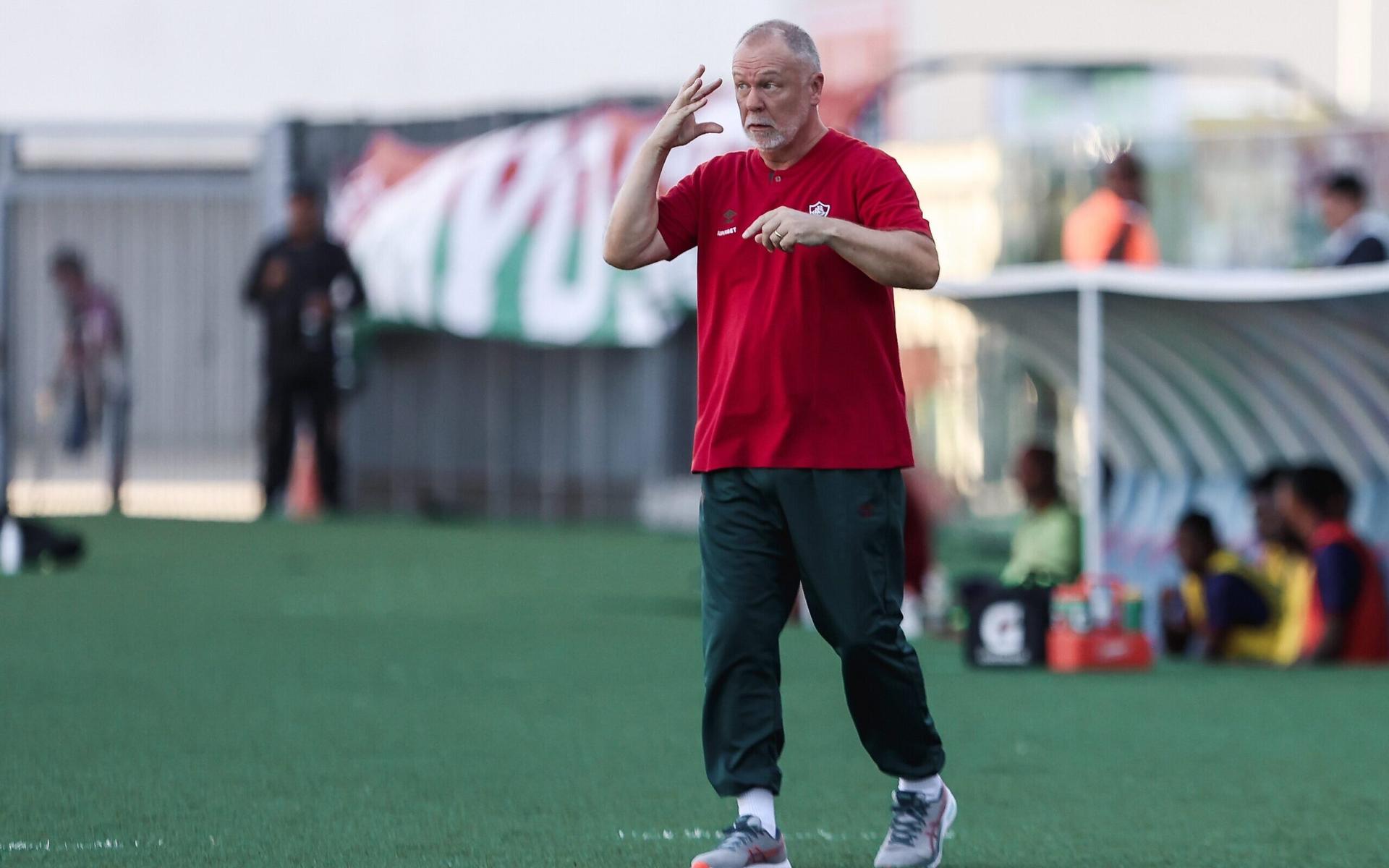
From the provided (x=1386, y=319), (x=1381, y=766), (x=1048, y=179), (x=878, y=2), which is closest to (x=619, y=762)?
(x=1381, y=766)

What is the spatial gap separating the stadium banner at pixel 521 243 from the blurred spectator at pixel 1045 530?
24.4ft

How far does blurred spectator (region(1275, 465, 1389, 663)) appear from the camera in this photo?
1049 cm

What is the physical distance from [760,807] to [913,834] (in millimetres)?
419

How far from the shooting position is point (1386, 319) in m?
10.9

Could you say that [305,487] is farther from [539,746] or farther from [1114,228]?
[539,746]

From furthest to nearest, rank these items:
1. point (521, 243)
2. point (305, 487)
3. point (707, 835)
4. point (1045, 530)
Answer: point (305, 487)
point (521, 243)
point (1045, 530)
point (707, 835)

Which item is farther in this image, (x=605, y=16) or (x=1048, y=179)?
(x=605, y=16)

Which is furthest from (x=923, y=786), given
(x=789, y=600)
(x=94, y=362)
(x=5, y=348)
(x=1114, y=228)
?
(x=94, y=362)

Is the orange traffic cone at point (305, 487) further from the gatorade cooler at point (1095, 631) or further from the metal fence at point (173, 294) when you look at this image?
the gatorade cooler at point (1095, 631)

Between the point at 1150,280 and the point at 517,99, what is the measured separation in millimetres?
18749

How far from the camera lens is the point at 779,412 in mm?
5590

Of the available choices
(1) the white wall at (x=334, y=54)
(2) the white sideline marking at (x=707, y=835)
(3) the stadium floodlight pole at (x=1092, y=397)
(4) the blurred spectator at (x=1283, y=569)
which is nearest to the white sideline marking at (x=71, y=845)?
(2) the white sideline marking at (x=707, y=835)

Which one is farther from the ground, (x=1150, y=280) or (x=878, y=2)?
(x=878, y=2)

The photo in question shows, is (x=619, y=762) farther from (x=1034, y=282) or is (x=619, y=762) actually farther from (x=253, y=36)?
(x=253, y=36)
